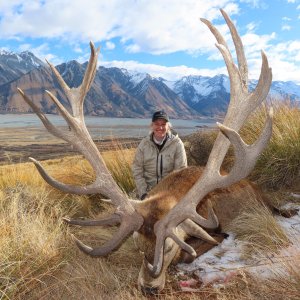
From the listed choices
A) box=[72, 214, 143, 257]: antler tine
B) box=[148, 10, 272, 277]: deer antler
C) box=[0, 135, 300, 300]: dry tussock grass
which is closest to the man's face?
box=[0, 135, 300, 300]: dry tussock grass

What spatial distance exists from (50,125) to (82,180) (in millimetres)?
4545

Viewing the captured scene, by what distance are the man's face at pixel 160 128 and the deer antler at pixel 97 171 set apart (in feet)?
5.64

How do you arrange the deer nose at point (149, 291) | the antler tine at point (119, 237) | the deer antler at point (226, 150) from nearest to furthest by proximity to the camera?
the deer antler at point (226, 150) → the deer nose at point (149, 291) → the antler tine at point (119, 237)

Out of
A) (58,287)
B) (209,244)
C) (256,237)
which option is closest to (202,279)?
(209,244)

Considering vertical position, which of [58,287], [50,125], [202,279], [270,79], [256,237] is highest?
[270,79]

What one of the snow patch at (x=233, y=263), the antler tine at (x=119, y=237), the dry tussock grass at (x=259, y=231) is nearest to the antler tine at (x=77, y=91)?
the antler tine at (x=119, y=237)

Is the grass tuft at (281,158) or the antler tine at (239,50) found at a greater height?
the antler tine at (239,50)

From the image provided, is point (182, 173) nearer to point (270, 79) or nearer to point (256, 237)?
point (256, 237)

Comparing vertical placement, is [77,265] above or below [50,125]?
below

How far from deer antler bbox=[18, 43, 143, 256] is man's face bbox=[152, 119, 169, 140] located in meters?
1.72

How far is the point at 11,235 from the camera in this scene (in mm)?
4859

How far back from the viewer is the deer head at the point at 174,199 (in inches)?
143

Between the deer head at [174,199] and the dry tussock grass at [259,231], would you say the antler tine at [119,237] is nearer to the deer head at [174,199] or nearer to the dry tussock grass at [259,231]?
the deer head at [174,199]

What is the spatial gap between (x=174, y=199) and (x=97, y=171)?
2.75 ft
